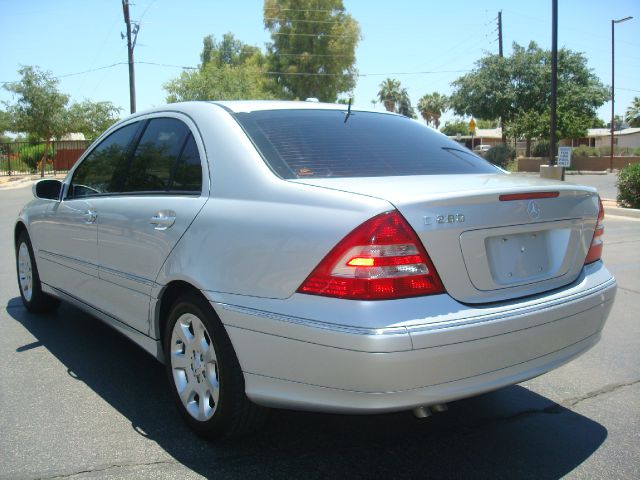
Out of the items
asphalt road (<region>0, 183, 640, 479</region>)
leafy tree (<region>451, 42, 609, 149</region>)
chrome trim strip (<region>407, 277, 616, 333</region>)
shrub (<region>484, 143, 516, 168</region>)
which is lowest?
asphalt road (<region>0, 183, 640, 479</region>)

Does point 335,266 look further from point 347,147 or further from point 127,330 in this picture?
point 127,330

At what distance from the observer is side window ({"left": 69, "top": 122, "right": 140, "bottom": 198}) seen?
4137 millimetres

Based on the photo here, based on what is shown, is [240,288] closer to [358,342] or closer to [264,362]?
[264,362]

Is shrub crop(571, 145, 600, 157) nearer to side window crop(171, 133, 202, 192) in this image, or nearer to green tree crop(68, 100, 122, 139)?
green tree crop(68, 100, 122, 139)

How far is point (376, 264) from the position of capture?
7.93ft

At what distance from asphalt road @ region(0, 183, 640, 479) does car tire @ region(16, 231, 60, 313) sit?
0.99 meters

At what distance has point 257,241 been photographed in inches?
107

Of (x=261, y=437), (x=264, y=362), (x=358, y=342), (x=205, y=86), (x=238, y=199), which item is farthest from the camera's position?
(x=205, y=86)

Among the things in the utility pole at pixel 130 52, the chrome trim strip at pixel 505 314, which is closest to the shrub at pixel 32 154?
the utility pole at pixel 130 52

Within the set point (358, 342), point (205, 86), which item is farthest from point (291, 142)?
point (205, 86)

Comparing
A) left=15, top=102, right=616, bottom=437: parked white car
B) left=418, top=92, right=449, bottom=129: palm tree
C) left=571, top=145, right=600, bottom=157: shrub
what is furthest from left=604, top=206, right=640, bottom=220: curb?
left=418, top=92, right=449, bottom=129: palm tree

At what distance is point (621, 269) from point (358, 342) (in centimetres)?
649

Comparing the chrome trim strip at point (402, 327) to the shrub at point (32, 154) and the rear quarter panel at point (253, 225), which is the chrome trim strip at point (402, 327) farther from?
the shrub at point (32, 154)

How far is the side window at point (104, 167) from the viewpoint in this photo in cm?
414
